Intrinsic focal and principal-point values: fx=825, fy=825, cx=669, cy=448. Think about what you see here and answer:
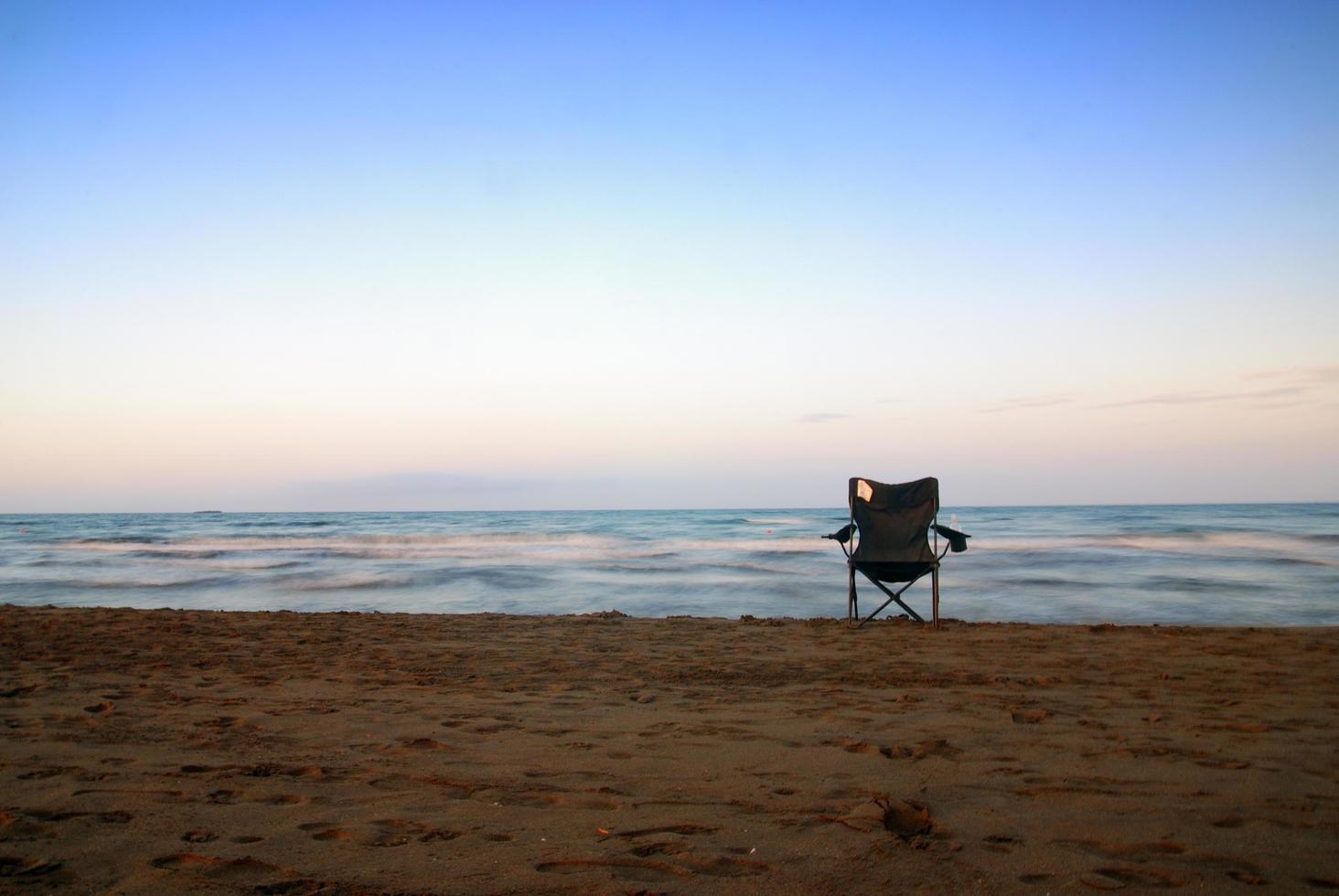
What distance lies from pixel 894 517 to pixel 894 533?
157mm

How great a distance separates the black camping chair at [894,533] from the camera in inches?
308

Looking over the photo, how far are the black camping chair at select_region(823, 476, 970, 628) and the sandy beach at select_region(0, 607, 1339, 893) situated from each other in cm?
184

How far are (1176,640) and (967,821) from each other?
16.6 feet

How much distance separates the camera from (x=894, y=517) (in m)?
8.07

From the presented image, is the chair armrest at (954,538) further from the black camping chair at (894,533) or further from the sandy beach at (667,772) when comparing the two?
the sandy beach at (667,772)

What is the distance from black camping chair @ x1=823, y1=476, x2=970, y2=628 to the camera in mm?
7820

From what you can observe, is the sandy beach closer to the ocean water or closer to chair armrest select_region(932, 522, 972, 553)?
chair armrest select_region(932, 522, 972, 553)

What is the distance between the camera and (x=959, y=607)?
395 inches

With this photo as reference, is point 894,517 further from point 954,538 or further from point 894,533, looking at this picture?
point 954,538

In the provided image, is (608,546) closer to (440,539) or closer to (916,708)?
(440,539)

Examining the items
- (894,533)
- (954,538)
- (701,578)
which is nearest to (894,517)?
(894,533)

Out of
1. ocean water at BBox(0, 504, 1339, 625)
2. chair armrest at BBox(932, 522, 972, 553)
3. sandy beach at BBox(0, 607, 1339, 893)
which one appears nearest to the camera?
sandy beach at BBox(0, 607, 1339, 893)

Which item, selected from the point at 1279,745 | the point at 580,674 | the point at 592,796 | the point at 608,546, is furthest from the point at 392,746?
the point at 608,546

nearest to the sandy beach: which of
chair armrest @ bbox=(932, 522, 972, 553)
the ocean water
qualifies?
chair armrest @ bbox=(932, 522, 972, 553)
